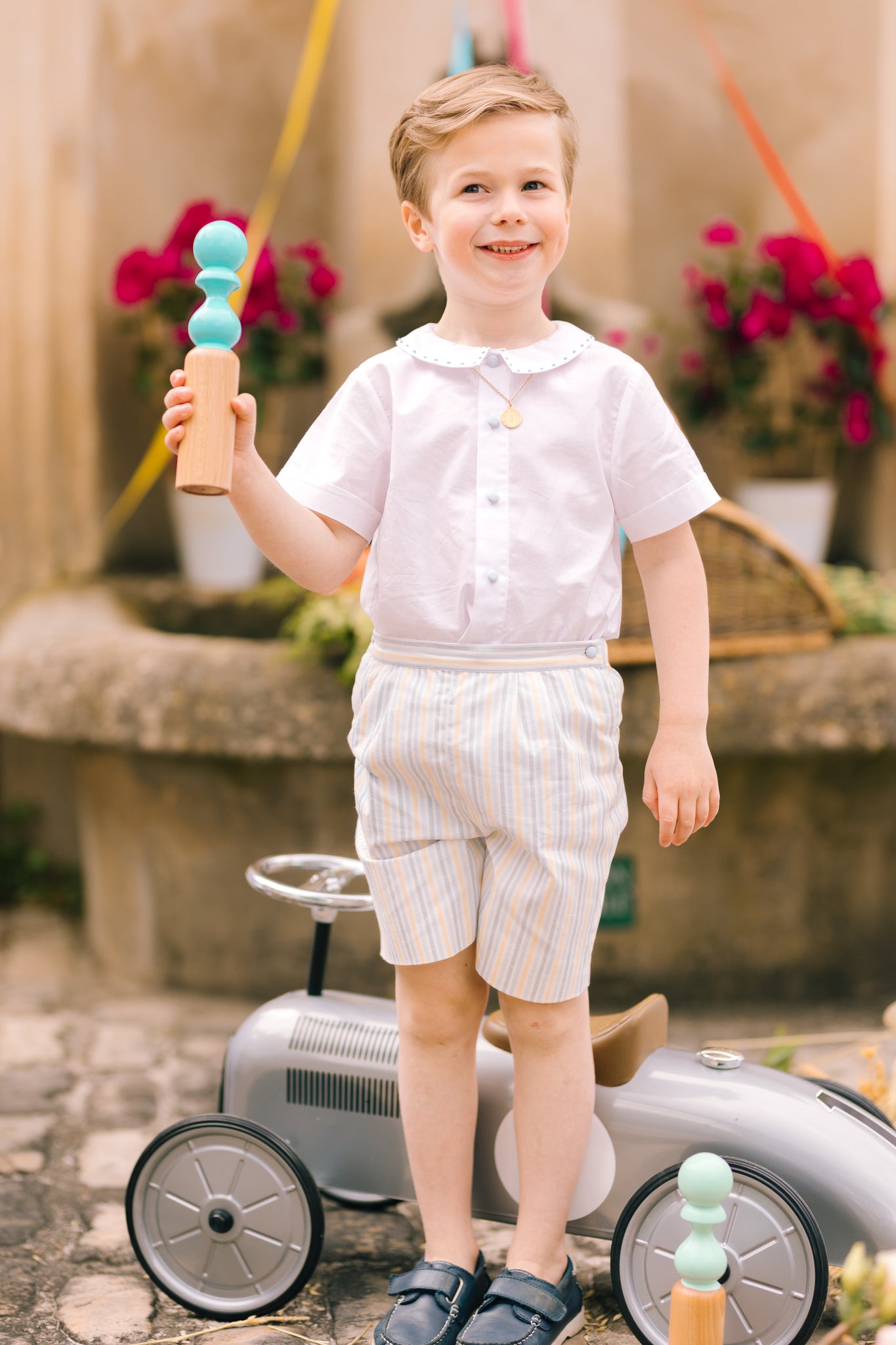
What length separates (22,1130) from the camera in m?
2.56

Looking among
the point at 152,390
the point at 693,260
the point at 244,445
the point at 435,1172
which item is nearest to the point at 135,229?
the point at 152,390

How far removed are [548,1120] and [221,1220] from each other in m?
0.47

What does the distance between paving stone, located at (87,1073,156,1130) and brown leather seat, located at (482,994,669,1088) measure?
3.07 feet

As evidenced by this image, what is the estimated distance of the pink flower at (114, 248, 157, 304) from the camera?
3.75 metres

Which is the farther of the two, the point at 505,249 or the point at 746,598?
the point at 746,598

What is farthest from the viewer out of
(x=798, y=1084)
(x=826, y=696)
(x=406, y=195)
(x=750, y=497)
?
(x=750, y=497)

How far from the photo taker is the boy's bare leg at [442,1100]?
5.97ft

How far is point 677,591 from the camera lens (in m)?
1.77

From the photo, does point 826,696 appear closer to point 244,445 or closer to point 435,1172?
point 435,1172

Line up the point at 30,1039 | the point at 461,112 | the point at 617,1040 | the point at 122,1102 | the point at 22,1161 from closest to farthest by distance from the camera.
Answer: the point at 461,112
the point at 617,1040
the point at 22,1161
the point at 122,1102
the point at 30,1039

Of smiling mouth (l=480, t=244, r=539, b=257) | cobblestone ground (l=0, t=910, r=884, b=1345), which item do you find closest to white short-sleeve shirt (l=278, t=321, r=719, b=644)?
smiling mouth (l=480, t=244, r=539, b=257)

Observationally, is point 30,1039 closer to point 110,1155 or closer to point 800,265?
point 110,1155

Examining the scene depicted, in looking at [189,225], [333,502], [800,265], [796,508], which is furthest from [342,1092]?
[800,265]

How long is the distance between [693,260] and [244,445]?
2978mm
